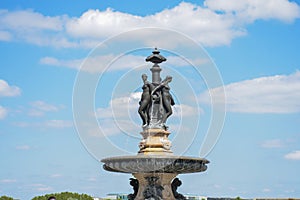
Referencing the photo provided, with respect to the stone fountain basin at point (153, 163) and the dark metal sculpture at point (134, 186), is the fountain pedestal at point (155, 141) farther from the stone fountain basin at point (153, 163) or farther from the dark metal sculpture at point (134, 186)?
the stone fountain basin at point (153, 163)

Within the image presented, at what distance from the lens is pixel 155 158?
17.5m

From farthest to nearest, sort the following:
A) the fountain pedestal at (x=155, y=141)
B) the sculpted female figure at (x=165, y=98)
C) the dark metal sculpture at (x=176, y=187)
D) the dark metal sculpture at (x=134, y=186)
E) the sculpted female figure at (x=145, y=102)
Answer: the sculpted female figure at (x=165, y=98), the sculpted female figure at (x=145, y=102), the fountain pedestal at (x=155, y=141), the dark metal sculpture at (x=134, y=186), the dark metal sculpture at (x=176, y=187)

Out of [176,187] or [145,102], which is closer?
[176,187]

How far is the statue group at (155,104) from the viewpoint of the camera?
2033 centimetres

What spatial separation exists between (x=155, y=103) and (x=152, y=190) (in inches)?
127

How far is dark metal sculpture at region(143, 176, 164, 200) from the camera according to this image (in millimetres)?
18922

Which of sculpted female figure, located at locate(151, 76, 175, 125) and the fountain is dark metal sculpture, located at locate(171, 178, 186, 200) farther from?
sculpted female figure, located at locate(151, 76, 175, 125)

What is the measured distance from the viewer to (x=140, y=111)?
20375 millimetres

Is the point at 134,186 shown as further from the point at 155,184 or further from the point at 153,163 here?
the point at 153,163

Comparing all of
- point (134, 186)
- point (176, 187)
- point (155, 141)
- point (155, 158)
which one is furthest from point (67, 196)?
point (155, 158)

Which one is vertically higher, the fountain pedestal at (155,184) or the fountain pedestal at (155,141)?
the fountain pedestal at (155,141)

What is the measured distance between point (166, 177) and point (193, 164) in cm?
141

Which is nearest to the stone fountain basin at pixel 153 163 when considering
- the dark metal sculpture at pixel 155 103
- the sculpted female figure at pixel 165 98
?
the dark metal sculpture at pixel 155 103

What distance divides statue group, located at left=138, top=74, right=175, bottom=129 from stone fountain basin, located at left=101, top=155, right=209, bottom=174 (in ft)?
7.98
